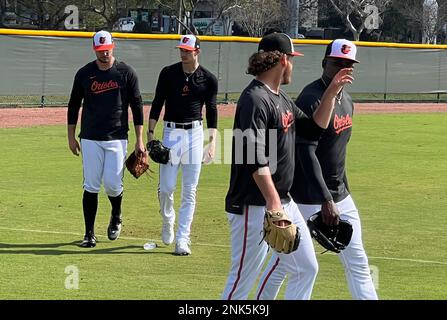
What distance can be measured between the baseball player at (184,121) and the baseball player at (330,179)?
Answer: 8.93 feet

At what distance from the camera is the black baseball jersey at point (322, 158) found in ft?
21.6

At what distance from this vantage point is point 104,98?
379 inches

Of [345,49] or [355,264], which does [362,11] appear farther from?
[355,264]

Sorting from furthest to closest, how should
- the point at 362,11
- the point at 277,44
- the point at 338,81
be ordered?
1. the point at 362,11
2. the point at 338,81
3. the point at 277,44

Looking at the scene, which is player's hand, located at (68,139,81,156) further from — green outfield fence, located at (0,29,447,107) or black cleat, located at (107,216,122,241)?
green outfield fence, located at (0,29,447,107)

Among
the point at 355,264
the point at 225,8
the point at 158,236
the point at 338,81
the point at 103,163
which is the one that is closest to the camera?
the point at 338,81

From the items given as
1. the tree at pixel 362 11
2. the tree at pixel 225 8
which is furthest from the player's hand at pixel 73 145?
the tree at pixel 362 11

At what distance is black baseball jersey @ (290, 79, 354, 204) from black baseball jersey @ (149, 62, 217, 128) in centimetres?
279

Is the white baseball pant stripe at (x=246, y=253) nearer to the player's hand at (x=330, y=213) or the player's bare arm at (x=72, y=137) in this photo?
the player's hand at (x=330, y=213)

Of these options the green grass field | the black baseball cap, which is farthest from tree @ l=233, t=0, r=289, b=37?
the black baseball cap

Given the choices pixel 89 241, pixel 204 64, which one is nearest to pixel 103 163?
pixel 89 241

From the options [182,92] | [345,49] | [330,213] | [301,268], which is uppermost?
[345,49]

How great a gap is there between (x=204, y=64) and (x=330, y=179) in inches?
933

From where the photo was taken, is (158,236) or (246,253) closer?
(246,253)
